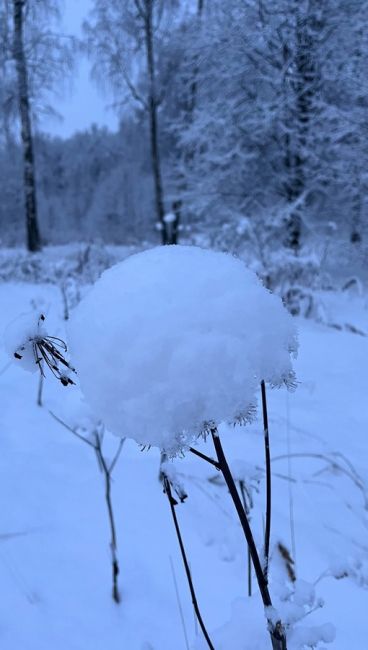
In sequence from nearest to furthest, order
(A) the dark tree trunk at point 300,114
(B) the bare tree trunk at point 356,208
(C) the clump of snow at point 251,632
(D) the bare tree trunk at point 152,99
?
(C) the clump of snow at point 251,632, (B) the bare tree trunk at point 356,208, (A) the dark tree trunk at point 300,114, (D) the bare tree trunk at point 152,99

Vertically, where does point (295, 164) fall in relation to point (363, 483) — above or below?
above

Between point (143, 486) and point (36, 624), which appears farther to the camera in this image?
point (143, 486)

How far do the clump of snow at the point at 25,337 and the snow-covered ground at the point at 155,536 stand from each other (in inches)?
20.5

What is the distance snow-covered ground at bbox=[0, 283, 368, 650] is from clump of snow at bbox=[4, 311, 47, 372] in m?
0.52

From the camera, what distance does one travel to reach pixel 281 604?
590 millimetres

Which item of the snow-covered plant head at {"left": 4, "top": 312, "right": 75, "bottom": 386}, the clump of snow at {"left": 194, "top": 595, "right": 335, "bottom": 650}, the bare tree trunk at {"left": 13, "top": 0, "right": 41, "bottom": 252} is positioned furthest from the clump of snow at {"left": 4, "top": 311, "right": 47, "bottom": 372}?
the bare tree trunk at {"left": 13, "top": 0, "right": 41, "bottom": 252}

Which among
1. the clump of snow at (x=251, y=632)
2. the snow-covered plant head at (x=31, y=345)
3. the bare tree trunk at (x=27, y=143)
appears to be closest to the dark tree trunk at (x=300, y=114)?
the bare tree trunk at (x=27, y=143)

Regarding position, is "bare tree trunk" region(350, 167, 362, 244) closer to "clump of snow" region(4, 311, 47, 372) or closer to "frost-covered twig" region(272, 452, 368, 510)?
"frost-covered twig" region(272, 452, 368, 510)

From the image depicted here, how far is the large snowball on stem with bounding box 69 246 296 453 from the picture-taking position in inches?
17.3

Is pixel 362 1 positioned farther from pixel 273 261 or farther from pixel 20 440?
pixel 20 440

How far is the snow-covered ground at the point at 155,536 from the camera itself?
1004 mm

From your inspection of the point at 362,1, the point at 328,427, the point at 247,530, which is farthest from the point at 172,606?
the point at 362,1

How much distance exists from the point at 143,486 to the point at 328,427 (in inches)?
39.6

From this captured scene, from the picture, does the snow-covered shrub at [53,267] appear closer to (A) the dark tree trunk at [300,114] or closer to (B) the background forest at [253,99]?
(B) the background forest at [253,99]
